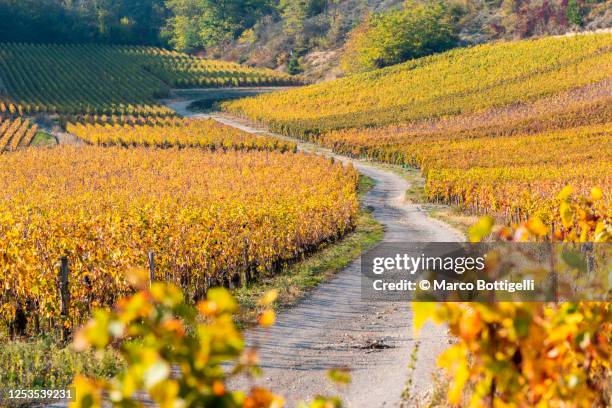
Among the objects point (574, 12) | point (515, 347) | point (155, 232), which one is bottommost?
point (155, 232)

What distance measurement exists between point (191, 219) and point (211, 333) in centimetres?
1378

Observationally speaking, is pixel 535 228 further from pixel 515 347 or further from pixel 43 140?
pixel 43 140

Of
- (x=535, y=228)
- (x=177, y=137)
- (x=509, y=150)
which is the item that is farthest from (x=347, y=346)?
(x=177, y=137)

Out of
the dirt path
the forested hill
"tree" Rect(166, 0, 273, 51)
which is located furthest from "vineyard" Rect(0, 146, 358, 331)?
"tree" Rect(166, 0, 273, 51)

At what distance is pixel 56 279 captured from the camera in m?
12.7

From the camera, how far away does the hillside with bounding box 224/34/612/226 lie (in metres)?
31.7

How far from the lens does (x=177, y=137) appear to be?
52.1 meters

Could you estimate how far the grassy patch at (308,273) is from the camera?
14.6 meters

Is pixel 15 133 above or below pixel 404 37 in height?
below

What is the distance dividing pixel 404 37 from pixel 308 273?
82086mm

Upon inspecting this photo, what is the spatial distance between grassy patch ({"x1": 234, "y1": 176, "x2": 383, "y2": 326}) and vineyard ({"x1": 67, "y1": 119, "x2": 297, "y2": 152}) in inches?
1040

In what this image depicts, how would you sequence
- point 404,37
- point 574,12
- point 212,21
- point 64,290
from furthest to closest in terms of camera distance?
point 212,21, point 404,37, point 574,12, point 64,290

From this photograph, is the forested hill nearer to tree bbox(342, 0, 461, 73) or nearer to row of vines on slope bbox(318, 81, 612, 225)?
tree bbox(342, 0, 461, 73)

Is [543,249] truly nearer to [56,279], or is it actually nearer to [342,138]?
[56,279]
